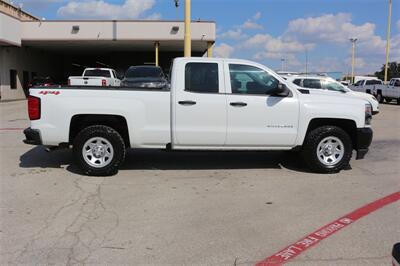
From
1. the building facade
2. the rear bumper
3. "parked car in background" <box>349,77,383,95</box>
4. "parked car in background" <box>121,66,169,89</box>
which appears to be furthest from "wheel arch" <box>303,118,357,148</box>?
"parked car in background" <box>349,77,383,95</box>

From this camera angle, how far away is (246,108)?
299 inches

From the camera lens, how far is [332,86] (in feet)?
60.6

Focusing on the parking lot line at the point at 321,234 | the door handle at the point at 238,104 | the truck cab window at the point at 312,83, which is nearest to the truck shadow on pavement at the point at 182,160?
the door handle at the point at 238,104

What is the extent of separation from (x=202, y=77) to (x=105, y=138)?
1.92m

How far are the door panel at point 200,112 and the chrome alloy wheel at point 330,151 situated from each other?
5.86 ft

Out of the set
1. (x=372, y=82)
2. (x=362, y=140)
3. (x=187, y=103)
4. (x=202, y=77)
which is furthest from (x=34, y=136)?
(x=372, y=82)

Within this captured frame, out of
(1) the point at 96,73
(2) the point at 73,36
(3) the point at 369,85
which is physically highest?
(2) the point at 73,36

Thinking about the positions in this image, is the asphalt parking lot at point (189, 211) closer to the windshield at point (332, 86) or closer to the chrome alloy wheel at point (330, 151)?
the chrome alloy wheel at point (330, 151)

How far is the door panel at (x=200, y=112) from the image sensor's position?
750cm

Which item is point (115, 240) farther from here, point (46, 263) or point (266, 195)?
point (266, 195)

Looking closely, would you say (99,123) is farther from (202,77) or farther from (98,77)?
(98,77)

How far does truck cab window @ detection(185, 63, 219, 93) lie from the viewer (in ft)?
25.0

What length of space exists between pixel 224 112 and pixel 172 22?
2735 centimetres

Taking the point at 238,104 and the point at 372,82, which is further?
the point at 372,82
